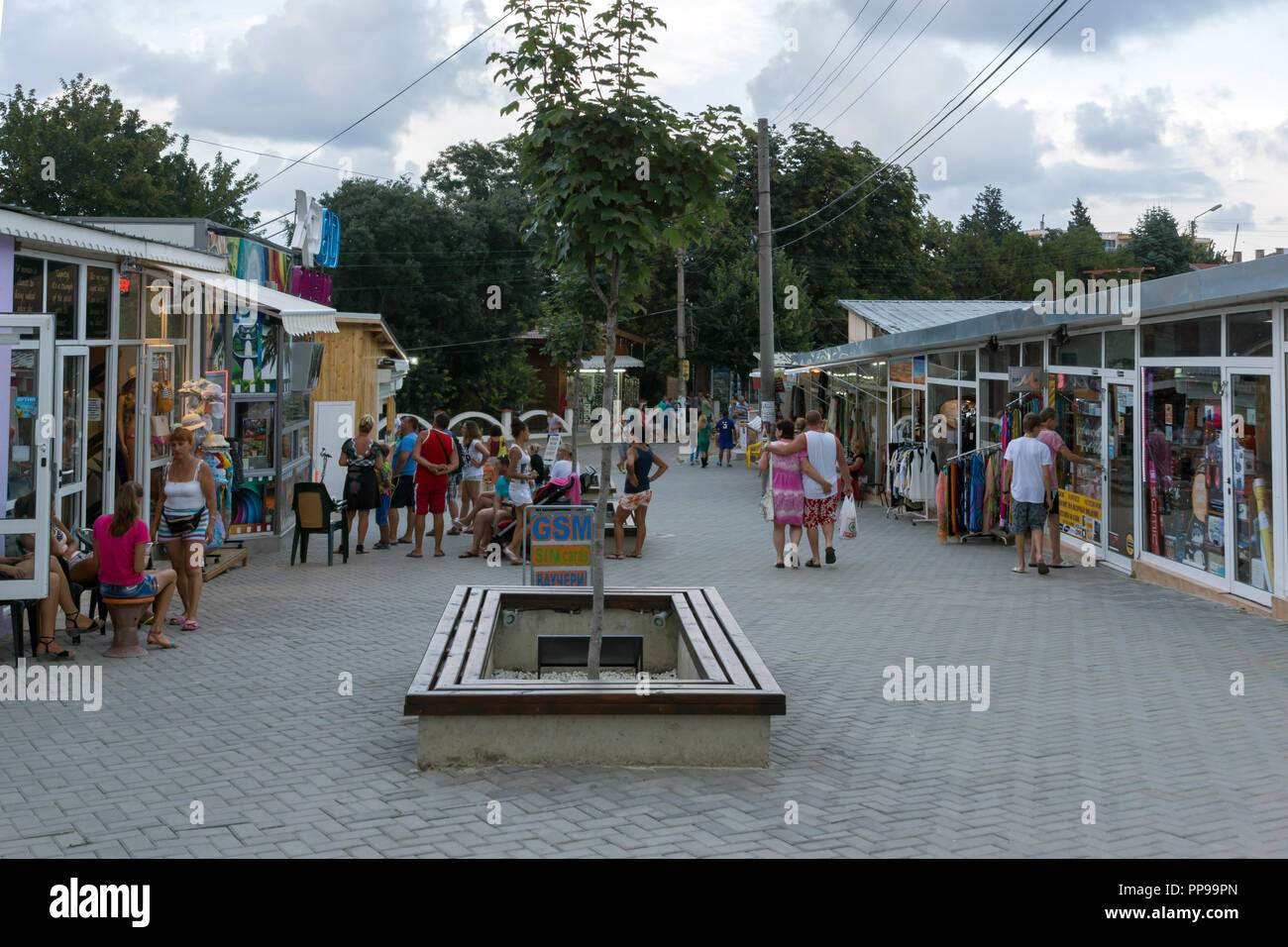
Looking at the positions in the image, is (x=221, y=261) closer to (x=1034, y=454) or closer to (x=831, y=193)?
(x=1034, y=454)

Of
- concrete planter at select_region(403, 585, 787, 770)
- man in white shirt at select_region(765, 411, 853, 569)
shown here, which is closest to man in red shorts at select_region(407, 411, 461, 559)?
man in white shirt at select_region(765, 411, 853, 569)

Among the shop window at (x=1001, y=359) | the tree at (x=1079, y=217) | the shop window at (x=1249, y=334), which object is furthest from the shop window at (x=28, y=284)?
the tree at (x=1079, y=217)

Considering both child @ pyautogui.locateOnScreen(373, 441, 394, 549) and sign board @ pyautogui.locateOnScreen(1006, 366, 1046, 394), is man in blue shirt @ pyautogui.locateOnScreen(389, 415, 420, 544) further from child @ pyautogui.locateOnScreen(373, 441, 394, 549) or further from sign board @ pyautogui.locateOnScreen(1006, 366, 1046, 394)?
sign board @ pyautogui.locateOnScreen(1006, 366, 1046, 394)

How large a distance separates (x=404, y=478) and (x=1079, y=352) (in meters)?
8.50

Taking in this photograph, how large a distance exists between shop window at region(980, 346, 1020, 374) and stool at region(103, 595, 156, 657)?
1236cm

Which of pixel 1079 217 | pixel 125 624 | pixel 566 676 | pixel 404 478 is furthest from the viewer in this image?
pixel 1079 217

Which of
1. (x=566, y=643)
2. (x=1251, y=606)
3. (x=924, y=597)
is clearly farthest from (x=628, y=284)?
(x=1251, y=606)

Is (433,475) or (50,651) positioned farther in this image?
(433,475)

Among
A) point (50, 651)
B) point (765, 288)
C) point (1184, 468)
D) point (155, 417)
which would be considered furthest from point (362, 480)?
point (765, 288)

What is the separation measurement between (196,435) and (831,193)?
4648cm

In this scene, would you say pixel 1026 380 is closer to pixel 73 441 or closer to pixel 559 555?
pixel 559 555

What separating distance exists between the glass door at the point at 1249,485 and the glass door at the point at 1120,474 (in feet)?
7.28

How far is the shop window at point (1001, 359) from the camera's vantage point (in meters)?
17.8

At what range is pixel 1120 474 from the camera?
13.9 m
